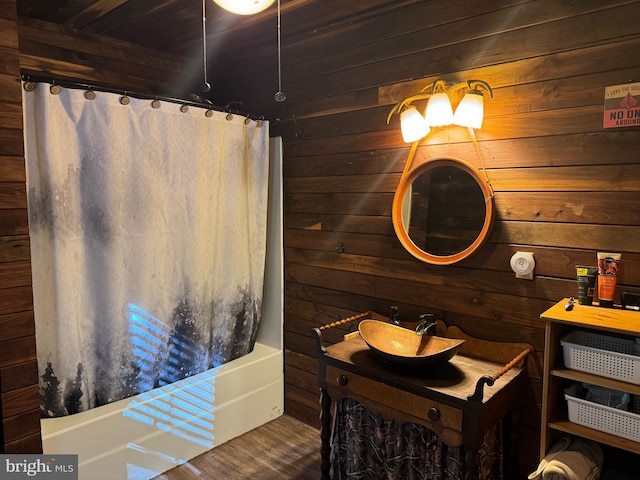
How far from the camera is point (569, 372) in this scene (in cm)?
154

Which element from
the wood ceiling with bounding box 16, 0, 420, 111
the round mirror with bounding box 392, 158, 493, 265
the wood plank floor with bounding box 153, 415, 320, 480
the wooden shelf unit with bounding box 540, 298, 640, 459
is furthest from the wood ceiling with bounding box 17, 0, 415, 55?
the wood plank floor with bounding box 153, 415, 320, 480

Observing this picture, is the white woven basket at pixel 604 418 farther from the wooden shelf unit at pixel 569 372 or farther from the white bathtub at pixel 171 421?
the white bathtub at pixel 171 421

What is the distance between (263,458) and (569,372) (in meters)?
1.64

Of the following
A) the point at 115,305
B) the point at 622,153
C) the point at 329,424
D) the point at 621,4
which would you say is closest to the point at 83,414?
the point at 115,305

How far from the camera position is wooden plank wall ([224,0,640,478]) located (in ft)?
5.48

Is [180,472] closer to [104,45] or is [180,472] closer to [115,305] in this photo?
[115,305]

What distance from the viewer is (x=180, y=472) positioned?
7.65 feet

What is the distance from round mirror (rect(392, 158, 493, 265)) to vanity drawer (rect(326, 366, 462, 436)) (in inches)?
25.2

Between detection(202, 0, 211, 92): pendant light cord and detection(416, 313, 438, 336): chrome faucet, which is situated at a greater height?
detection(202, 0, 211, 92): pendant light cord

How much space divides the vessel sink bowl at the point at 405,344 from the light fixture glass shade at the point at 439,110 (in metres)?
0.92

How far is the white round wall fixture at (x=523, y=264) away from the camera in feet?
5.99

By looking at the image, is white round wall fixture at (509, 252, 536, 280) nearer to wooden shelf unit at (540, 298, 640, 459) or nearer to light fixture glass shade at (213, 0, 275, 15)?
wooden shelf unit at (540, 298, 640, 459)

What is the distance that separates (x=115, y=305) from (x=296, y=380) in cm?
121

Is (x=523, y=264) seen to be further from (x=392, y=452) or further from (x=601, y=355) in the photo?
(x=392, y=452)
